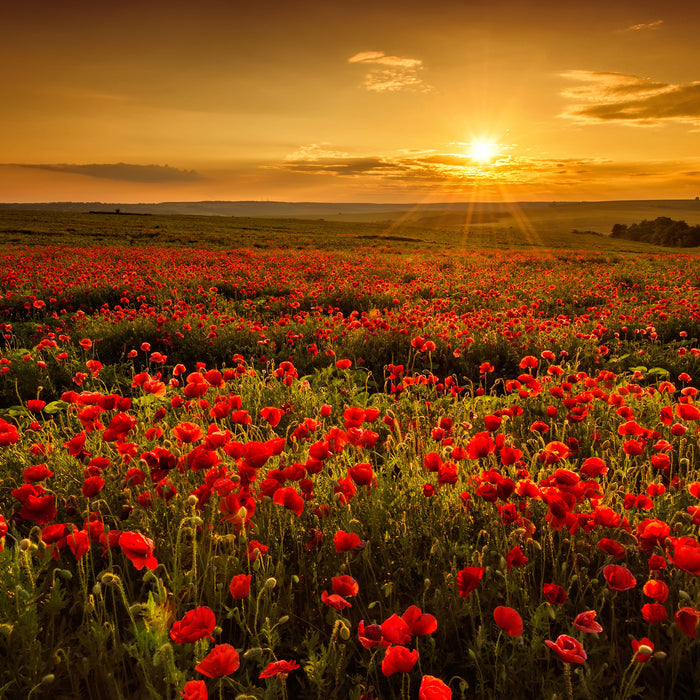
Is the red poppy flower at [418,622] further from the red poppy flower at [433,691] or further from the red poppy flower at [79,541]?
the red poppy flower at [79,541]

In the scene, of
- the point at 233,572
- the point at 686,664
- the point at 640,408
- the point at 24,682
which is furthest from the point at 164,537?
the point at 640,408

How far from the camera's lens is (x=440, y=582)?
2279 millimetres

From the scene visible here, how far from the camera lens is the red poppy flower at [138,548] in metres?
1.67

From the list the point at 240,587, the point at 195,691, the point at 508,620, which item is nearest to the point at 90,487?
the point at 240,587

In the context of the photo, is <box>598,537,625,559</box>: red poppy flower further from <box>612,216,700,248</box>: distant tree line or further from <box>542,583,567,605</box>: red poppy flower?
<box>612,216,700,248</box>: distant tree line

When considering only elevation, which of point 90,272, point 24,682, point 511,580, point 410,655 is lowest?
point 24,682

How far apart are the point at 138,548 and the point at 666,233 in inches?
3154

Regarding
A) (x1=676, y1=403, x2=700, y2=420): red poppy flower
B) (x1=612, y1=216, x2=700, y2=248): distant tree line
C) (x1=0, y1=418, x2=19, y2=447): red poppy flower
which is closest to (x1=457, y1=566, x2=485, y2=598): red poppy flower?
(x1=676, y1=403, x2=700, y2=420): red poppy flower

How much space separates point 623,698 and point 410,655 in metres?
0.99

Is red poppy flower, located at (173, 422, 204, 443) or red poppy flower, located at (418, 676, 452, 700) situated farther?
red poppy flower, located at (173, 422, 204, 443)

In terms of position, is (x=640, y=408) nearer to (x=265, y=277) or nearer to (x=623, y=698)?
(x=623, y=698)

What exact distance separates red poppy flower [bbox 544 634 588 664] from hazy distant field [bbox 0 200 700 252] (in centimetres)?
3091

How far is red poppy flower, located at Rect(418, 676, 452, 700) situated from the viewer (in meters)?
1.08

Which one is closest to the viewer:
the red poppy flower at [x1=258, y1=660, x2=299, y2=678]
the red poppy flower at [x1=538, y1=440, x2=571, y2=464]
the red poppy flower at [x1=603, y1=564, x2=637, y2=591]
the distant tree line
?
the red poppy flower at [x1=258, y1=660, x2=299, y2=678]
